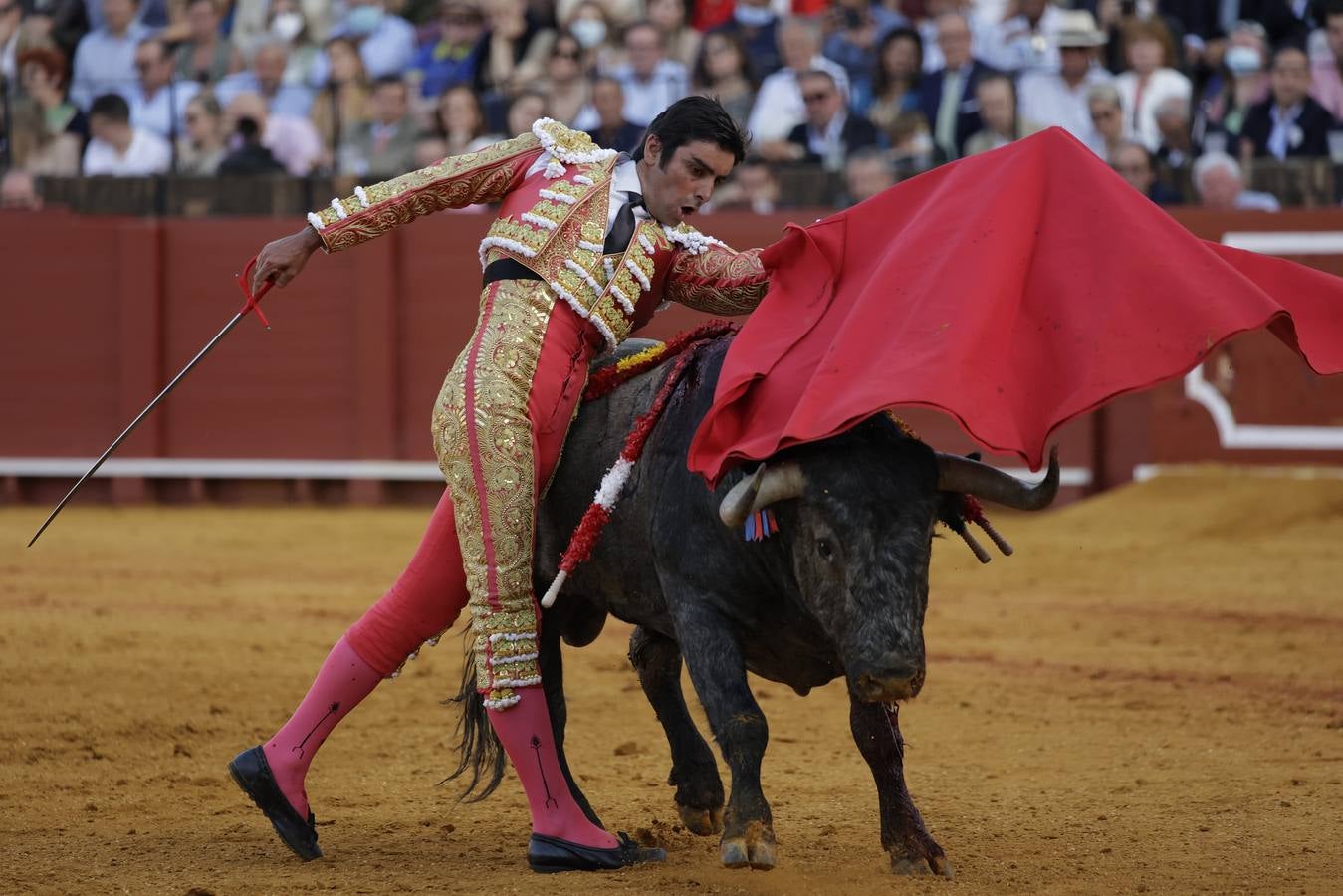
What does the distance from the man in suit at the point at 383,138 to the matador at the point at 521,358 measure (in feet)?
21.5

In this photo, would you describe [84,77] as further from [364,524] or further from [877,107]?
[877,107]

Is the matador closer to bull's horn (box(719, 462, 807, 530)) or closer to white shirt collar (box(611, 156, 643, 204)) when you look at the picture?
white shirt collar (box(611, 156, 643, 204))

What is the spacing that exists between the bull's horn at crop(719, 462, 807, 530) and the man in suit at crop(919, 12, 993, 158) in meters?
6.12

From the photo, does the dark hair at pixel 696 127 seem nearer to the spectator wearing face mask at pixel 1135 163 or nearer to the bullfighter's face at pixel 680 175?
the bullfighter's face at pixel 680 175

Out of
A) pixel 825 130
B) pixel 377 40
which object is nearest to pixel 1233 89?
pixel 825 130

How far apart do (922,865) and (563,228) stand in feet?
4.40

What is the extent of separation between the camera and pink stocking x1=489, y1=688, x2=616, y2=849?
11.4ft

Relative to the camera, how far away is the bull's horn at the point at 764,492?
3.16 metres

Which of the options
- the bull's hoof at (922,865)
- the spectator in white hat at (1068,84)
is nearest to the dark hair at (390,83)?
the spectator in white hat at (1068,84)

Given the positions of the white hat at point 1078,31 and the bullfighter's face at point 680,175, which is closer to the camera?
the bullfighter's face at point 680,175

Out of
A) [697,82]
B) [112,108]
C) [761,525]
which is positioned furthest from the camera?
[112,108]

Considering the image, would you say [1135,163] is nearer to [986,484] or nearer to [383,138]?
[383,138]

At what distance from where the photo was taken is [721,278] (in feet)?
11.8

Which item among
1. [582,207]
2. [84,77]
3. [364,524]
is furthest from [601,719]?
[84,77]
